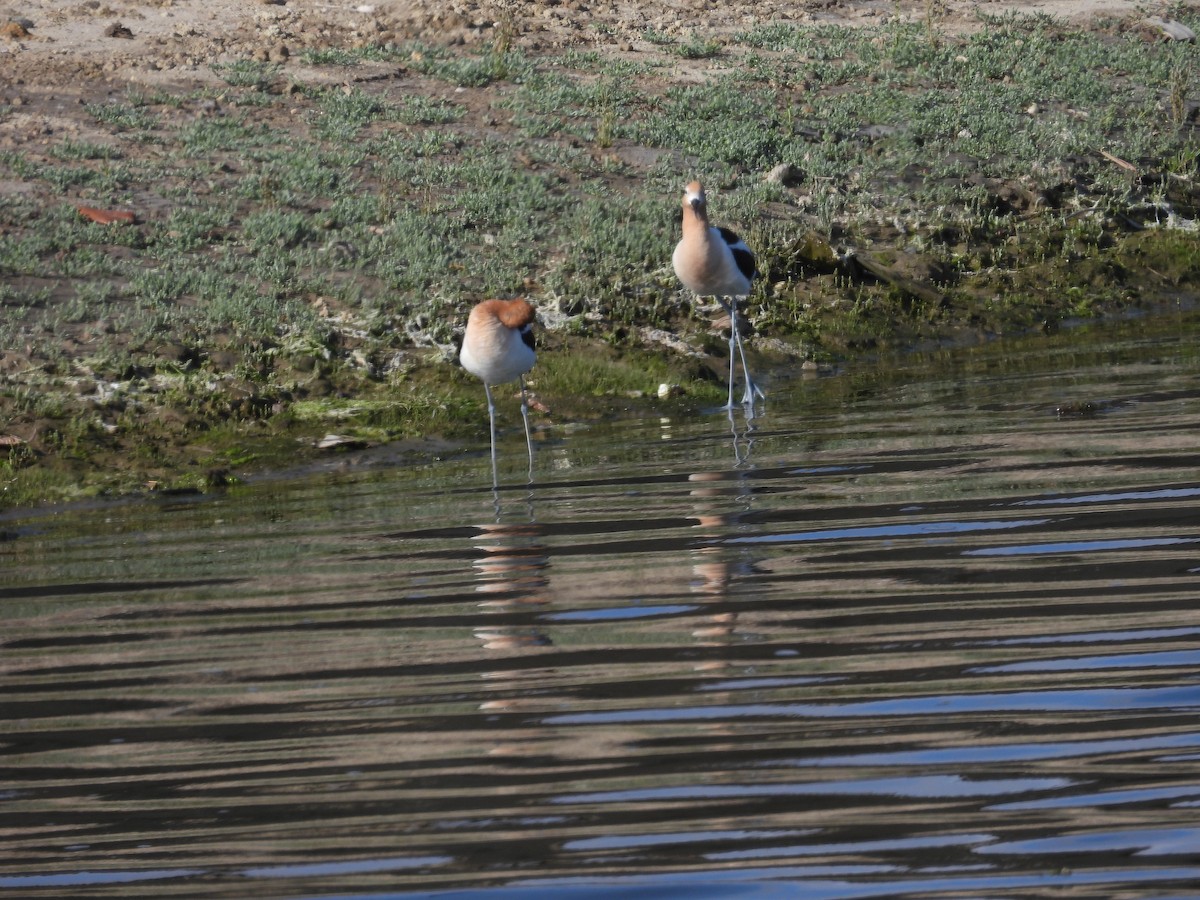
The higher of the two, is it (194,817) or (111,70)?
(111,70)

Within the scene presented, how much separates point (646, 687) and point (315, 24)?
1930 centimetres

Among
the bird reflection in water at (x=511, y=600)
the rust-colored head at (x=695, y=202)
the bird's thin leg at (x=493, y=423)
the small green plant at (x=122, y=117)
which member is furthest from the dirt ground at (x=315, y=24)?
the bird reflection in water at (x=511, y=600)

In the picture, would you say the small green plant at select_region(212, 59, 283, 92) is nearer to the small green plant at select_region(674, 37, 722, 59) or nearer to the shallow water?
the small green plant at select_region(674, 37, 722, 59)

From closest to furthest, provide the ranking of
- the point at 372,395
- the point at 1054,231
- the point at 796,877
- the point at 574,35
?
the point at 796,877 < the point at 372,395 < the point at 1054,231 < the point at 574,35

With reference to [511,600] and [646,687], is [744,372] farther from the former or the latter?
[646,687]

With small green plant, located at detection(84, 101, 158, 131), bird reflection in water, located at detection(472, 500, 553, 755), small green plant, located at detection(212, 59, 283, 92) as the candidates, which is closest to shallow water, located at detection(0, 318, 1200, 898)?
bird reflection in water, located at detection(472, 500, 553, 755)

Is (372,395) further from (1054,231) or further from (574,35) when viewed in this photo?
(574,35)

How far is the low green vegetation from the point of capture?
13.8m

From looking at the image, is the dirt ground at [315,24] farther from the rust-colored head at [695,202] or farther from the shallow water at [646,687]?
the shallow water at [646,687]

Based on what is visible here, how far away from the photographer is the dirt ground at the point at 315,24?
20.6 m

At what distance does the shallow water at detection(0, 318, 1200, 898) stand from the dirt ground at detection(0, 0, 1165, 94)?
38.1ft

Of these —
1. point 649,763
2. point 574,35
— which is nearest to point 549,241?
point 574,35

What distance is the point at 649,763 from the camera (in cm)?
463

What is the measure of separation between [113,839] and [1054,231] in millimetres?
15777
